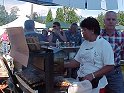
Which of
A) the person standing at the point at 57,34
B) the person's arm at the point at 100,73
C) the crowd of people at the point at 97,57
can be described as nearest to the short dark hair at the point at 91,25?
the crowd of people at the point at 97,57

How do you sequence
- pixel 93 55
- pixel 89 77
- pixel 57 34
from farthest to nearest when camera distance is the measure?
pixel 57 34 → pixel 93 55 → pixel 89 77

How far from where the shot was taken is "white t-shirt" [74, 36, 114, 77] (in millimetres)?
2771

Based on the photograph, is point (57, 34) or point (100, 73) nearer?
point (100, 73)

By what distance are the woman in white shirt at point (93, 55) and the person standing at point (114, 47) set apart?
1.64 ft

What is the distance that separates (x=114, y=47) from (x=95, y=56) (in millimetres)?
676

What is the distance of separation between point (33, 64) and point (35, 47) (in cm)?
19

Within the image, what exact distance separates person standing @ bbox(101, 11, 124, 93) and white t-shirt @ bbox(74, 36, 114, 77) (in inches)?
19.6

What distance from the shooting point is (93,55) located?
284 centimetres

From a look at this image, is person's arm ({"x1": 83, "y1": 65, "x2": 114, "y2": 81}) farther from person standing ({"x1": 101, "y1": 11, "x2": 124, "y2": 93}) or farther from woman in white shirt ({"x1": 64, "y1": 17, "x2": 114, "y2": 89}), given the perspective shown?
person standing ({"x1": 101, "y1": 11, "x2": 124, "y2": 93})

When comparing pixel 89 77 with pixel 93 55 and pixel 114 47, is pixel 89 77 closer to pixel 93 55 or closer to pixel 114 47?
pixel 93 55

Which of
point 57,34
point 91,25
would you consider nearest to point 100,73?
point 91,25

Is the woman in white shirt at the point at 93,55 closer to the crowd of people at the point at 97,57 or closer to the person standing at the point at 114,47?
the crowd of people at the point at 97,57

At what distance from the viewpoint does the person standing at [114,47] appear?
334 centimetres

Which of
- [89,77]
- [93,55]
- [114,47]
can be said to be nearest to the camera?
[89,77]
